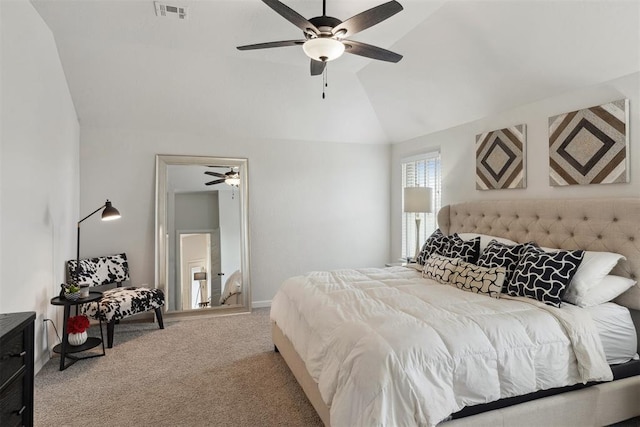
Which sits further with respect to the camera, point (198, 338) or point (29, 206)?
point (198, 338)

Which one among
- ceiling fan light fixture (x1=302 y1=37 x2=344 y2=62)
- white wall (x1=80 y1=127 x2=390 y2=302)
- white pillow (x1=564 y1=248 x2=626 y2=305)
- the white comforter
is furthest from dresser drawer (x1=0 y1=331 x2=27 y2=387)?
white wall (x1=80 y1=127 x2=390 y2=302)

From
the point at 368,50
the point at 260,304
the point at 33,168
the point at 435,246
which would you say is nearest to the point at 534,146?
the point at 435,246

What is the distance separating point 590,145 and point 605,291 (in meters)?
1.12

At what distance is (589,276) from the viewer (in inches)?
90.5

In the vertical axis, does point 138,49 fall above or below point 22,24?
above

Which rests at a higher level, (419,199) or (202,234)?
(419,199)

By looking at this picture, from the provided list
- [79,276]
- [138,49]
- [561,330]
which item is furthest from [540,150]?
[79,276]

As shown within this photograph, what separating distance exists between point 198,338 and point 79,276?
1.42 m

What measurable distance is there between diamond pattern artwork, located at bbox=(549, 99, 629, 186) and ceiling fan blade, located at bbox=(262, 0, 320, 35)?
2172 mm

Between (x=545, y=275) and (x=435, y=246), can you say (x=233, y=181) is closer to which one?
(x=435, y=246)

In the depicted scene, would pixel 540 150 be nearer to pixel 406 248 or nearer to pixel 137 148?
pixel 406 248

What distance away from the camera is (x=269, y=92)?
431 cm

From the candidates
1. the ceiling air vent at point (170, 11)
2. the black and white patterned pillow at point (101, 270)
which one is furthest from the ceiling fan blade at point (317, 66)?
the black and white patterned pillow at point (101, 270)

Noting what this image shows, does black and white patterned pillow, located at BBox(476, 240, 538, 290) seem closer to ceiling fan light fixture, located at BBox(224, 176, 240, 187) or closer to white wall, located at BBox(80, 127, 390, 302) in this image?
white wall, located at BBox(80, 127, 390, 302)
